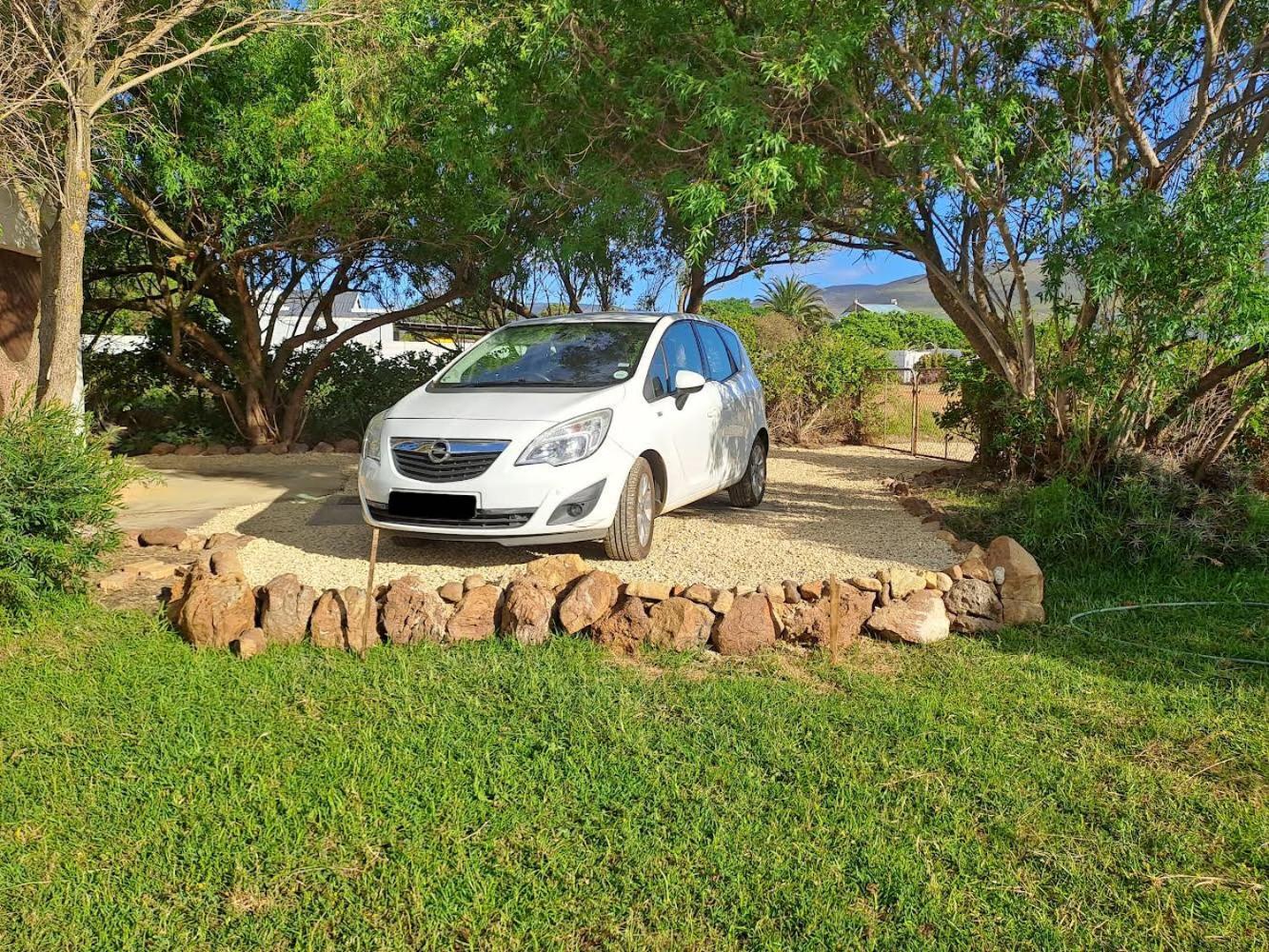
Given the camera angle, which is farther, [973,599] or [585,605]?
[973,599]

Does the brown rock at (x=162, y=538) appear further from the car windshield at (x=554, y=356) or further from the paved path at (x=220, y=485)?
the car windshield at (x=554, y=356)

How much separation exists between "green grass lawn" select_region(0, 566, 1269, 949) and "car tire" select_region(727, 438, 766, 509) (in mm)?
3710

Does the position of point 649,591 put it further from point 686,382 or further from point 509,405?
point 686,382

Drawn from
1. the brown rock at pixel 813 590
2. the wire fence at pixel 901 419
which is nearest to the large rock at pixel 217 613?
the brown rock at pixel 813 590

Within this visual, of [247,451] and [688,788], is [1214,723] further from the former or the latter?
[247,451]

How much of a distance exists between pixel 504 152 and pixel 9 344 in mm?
6392

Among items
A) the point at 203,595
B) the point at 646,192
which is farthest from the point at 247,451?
the point at 203,595

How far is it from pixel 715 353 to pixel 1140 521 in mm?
3463

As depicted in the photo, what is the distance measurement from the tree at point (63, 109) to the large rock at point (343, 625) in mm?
3145

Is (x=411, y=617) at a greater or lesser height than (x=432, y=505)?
lesser

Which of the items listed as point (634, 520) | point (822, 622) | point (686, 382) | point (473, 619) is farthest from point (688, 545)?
point (473, 619)

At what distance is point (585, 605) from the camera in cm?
477

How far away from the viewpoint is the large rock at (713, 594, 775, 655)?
469 centimetres

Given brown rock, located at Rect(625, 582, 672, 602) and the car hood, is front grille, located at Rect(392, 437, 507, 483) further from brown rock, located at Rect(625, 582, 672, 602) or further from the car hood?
brown rock, located at Rect(625, 582, 672, 602)
